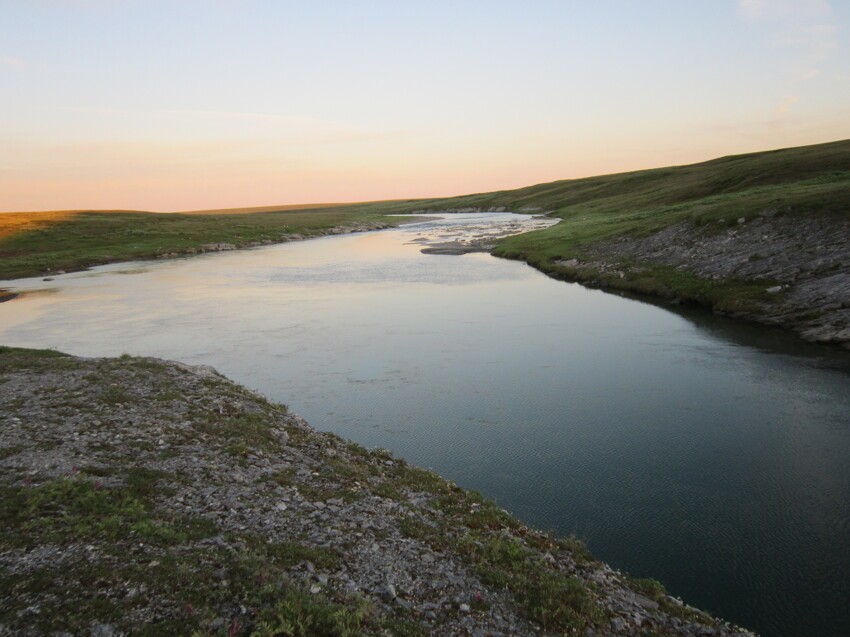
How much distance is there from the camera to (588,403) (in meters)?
29.2

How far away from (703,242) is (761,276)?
12.6m

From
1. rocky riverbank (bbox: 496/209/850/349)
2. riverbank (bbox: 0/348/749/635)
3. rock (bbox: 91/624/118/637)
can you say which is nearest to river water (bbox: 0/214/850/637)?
rocky riverbank (bbox: 496/209/850/349)

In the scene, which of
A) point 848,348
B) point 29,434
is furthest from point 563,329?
point 29,434

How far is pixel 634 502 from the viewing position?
64.2ft

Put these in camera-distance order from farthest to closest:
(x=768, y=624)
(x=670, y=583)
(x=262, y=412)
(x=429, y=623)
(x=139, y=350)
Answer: (x=139, y=350)
(x=262, y=412)
(x=670, y=583)
(x=768, y=624)
(x=429, y=623)

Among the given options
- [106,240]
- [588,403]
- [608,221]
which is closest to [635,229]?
[608,221]

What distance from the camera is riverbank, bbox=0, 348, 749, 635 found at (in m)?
10.4

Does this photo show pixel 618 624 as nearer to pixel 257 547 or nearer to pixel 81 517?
pixel 257 547

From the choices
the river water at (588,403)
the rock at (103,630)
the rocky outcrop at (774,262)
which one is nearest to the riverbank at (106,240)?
the river water at (588,403)

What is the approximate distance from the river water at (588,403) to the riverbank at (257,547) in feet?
10.5

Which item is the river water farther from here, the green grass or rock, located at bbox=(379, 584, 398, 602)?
the green grass

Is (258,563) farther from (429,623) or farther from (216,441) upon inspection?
(216,441)

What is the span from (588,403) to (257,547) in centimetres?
2081

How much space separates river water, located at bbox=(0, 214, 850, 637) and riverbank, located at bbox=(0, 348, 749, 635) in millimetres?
3188
